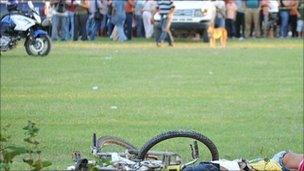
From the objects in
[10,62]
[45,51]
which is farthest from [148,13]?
[10,62]

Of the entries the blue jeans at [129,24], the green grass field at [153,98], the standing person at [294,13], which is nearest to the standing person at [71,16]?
the blue jeans at [129,24]

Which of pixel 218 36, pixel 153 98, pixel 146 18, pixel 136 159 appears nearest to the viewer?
pixel 136 159

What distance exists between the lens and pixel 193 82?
2086cm

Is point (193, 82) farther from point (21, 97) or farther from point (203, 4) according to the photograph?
point (203, 4)

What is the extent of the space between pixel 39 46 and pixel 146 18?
1441 centimetres

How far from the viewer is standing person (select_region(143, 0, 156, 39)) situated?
137ft

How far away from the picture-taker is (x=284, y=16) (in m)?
43.9

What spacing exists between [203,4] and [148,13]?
10.2ft

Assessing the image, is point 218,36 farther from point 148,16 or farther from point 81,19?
point 148,16

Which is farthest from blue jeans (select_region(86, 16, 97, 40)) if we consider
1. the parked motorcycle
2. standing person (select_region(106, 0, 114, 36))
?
the parked motorcycle

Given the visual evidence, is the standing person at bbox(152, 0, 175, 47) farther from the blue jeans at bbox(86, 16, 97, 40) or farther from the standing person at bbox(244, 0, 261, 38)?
the standing person at bbox(244, 0, 261, 38)

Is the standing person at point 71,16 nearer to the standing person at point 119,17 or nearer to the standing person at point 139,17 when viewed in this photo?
the standing person at point 119,17

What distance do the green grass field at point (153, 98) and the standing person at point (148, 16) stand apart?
38.0ft

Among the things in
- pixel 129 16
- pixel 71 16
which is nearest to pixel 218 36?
pixel 129 16
